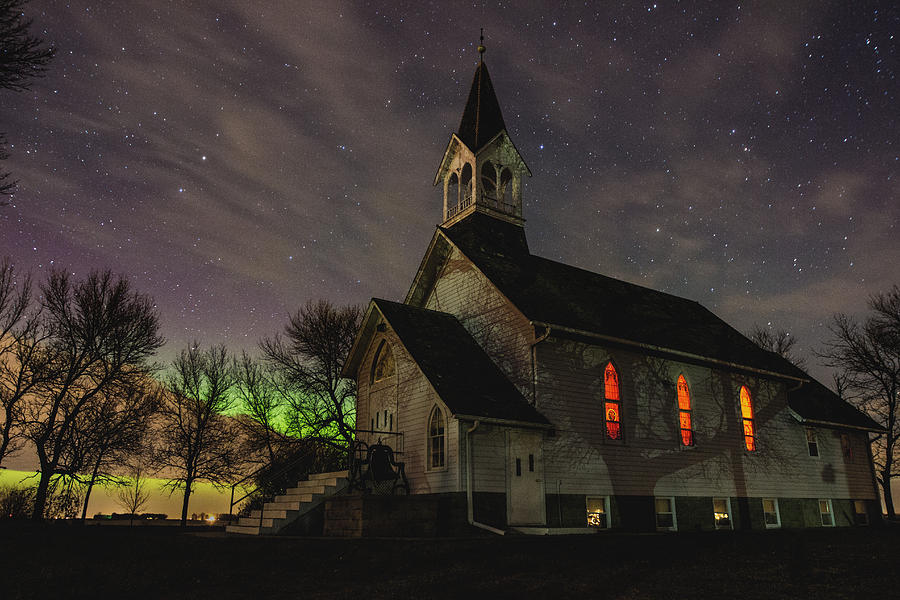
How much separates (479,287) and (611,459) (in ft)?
23.8

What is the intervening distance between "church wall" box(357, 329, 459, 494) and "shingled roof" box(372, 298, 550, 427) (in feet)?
2.25

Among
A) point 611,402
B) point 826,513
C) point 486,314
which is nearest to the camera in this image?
point 611,402

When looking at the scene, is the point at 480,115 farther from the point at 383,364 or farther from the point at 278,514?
the point at 278,514

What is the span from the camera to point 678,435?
22.8 m

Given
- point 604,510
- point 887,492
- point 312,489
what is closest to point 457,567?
point 312,489

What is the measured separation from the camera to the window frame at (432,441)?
18.1m

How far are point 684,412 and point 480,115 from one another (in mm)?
15196

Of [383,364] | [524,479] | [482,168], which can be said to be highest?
[482,168]

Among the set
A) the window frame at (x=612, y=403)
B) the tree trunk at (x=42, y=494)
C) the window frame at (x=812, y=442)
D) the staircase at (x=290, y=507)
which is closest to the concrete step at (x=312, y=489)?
the staircase at (x=290, y=507)

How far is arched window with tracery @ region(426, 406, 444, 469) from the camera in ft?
60.2

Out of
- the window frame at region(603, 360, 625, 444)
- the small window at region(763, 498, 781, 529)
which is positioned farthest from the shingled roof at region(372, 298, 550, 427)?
the small window at region(763, 498, 781, 529)

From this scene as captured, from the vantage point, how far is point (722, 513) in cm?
2331

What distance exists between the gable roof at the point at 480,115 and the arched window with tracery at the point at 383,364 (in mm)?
9776

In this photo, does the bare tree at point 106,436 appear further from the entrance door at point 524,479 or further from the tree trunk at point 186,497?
the entrance door at point 524,479
